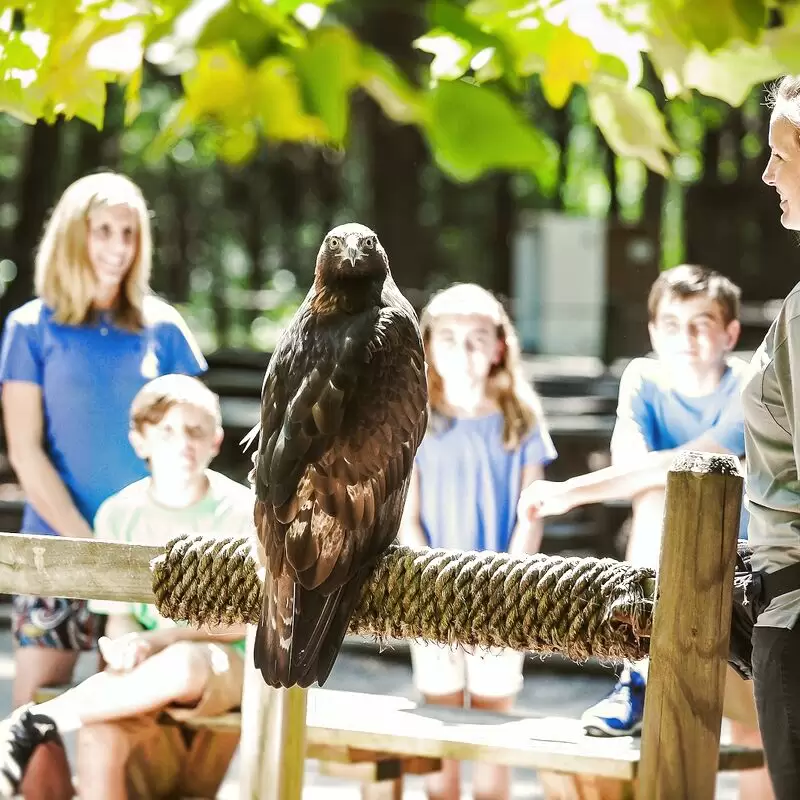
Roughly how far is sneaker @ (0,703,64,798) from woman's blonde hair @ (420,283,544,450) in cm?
136

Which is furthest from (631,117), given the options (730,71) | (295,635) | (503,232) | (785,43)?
(503,232)

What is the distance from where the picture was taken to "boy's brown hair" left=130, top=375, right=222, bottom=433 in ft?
11.7

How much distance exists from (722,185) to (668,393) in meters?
11.8

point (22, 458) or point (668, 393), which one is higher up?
point (668, 393)

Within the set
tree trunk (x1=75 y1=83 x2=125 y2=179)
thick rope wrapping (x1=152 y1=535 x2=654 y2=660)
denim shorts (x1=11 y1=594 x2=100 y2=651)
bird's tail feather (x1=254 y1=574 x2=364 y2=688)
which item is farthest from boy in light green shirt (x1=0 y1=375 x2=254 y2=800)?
tree trunk (x1=75 y1=83 x2=125 y2=179)

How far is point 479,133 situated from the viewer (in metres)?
1.38

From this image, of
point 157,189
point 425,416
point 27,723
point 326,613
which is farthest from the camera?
point 157,189

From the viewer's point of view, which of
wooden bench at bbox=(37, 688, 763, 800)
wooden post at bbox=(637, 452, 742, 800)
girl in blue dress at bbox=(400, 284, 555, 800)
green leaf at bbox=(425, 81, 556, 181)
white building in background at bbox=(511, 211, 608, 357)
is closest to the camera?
green leaf at bbox=(425, 81, 556, 181)

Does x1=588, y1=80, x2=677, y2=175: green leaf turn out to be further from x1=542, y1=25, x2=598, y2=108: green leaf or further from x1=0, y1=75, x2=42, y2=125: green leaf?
x1=0, y1=75, x2=42, y2=125: green leaf

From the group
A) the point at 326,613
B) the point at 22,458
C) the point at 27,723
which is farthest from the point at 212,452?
the point at 326,613

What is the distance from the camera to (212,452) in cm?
362

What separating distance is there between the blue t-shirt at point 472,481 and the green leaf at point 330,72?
8.08 feet

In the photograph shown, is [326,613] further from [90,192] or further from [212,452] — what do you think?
[90,192]

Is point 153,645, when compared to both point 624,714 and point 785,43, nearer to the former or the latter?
point 624,714
